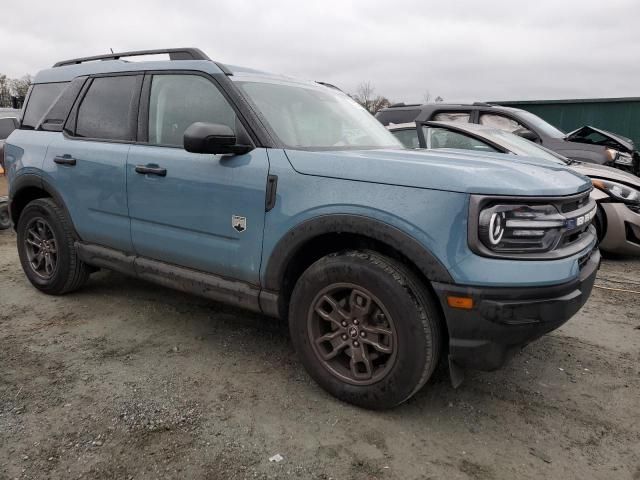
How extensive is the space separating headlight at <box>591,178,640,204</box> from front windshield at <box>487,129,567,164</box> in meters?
0.50

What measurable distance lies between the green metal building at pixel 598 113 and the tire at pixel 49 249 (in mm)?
15254

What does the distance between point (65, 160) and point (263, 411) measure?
2.55 m

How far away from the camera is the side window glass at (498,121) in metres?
7.27

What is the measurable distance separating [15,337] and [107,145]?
151cm

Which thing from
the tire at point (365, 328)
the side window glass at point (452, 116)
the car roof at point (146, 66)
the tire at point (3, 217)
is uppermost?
the car roof at point (146, 66)

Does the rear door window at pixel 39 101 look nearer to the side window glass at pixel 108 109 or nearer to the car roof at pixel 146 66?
the car roof at pixel 146 66

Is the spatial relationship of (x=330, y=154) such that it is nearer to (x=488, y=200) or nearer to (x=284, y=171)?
(x=284, y=171)

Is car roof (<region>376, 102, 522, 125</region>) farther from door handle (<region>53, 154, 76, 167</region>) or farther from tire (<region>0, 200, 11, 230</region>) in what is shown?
tire (<region>0, 200, 11, 230</region>)

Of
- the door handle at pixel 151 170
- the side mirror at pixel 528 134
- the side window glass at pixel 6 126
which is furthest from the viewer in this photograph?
the side window glass at pixel 6 126

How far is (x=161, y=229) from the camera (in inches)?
131

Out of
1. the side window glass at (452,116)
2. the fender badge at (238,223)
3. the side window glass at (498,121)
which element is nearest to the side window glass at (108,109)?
the fender badge at (238,223)

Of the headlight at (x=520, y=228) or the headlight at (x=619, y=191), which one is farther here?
the headlight at (x=619, y=191)

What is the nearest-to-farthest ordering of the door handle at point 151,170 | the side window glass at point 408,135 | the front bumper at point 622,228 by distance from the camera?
the door handle at point 151,170 < the front bumper at point 622,228 < the side window glass at point 408,135

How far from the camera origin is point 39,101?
4.37m
